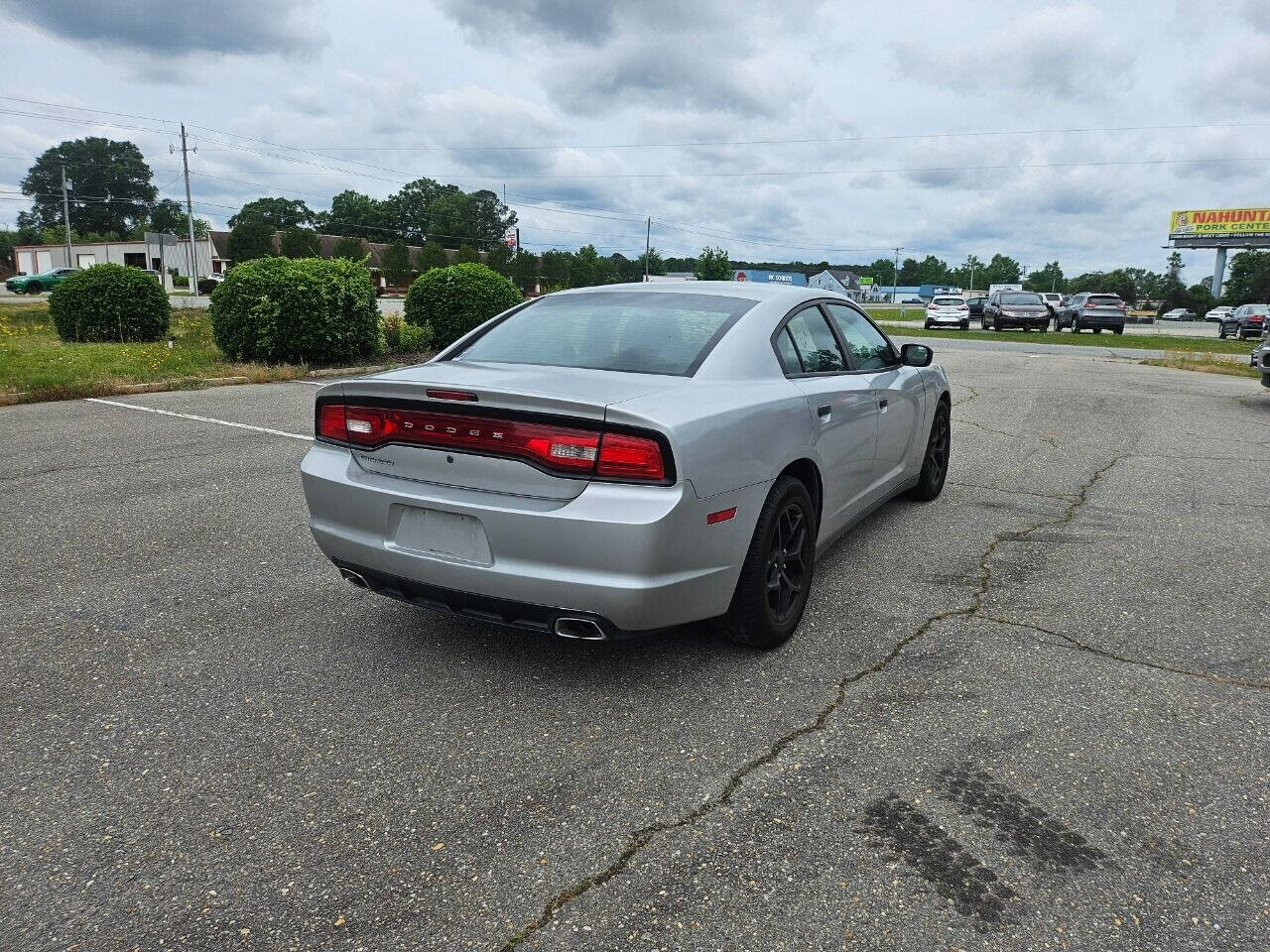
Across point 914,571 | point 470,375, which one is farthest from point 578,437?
point 914,571

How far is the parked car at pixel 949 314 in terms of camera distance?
35.4 metres

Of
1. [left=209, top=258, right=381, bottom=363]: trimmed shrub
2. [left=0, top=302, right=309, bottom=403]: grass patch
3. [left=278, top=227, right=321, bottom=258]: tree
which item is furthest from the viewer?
[left=278, top=227, right=321, bottom=258]: tree

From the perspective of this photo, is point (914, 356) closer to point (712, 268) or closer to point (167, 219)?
point (712, 268)

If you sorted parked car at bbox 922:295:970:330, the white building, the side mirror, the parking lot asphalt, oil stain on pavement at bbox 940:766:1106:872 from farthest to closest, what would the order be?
1. the white building
2. parked car at bbox 922:295:970:330
3. the side mirror
4. oil stain on pavement at bbox 940:766:1106:872
5. the parking lot asphalt

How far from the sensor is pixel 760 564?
3.30 meters

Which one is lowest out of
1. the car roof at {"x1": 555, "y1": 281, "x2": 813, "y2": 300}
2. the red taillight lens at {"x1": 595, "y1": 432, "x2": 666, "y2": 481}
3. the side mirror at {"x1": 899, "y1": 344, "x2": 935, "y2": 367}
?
the red taillight lens at {"x1": 595, "y1": 432, "x2": 666, "y2": 481}

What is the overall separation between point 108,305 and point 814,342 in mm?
15588

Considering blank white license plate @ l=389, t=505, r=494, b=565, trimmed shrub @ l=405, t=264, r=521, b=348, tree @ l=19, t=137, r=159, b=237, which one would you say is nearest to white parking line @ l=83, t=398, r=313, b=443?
blank white license plate @ l=389, t=505, r=494, b=565

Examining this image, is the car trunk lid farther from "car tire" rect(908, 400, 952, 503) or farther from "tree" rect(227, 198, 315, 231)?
"tree" rect(227, 198, 315, 231)

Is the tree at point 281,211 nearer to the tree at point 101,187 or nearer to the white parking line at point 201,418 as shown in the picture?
the tree at point 101,187

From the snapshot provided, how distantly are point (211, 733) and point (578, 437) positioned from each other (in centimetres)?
157

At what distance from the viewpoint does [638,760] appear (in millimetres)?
2754

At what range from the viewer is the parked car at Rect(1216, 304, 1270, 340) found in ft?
128

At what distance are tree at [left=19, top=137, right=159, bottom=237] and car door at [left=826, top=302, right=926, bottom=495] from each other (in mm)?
143223
